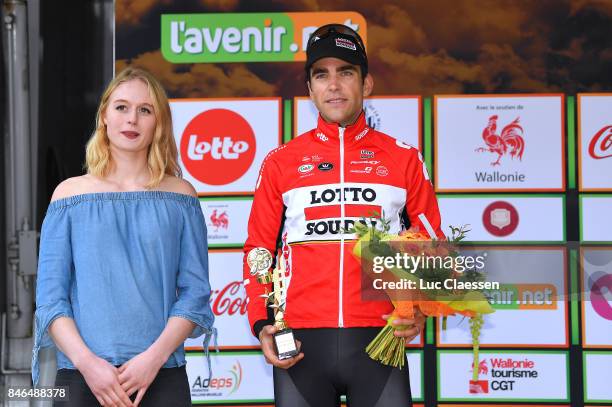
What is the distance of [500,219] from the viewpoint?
12.6ft

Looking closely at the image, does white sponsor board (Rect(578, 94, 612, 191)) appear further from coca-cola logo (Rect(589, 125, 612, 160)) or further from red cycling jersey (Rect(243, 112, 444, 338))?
red cycling jersey (Rect(243, 112, 444, 338))

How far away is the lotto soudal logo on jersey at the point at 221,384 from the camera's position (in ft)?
12.6

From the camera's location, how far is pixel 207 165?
3916 mm

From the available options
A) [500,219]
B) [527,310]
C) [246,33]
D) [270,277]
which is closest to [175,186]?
[270,277]

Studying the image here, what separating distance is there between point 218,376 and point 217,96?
1301 mm

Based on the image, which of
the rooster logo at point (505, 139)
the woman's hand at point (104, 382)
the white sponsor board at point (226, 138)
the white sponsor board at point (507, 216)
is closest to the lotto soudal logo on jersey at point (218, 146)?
the white sponsor board at point (226, 138)

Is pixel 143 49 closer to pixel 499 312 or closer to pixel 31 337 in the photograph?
pixel 31 337

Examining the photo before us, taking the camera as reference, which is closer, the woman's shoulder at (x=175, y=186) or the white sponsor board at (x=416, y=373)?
the woman's shoulder at (x=175, y=186)

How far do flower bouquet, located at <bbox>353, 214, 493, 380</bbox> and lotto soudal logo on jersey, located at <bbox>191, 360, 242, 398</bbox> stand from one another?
178 centimetres

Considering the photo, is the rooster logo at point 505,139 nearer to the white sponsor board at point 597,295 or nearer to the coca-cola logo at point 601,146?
the coca-cola logo at point 601,146

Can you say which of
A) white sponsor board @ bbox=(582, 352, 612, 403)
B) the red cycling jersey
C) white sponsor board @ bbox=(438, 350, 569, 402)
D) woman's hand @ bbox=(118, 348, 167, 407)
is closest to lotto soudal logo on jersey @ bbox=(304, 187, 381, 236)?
the red cycling jersey

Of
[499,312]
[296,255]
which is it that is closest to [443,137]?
[499,312]

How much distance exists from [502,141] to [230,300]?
1459 millimetres

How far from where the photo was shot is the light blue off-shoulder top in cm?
200
